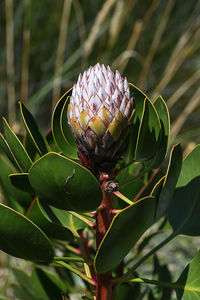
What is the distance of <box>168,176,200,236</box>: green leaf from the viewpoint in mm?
598

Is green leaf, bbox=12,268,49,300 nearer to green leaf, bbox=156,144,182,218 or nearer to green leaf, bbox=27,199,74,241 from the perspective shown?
green leaf, bbox=27,199,74,241

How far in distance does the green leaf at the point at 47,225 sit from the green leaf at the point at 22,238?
85 mm

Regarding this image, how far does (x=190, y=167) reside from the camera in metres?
0.60

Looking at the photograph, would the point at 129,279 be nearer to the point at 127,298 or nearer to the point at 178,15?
the point at 127,298

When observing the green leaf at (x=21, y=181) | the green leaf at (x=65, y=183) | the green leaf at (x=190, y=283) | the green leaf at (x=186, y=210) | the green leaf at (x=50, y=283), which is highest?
the green leaf at (x=21, y=181)

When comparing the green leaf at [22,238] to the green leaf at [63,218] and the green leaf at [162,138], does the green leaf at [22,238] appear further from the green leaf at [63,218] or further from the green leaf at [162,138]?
the green leaf at [162,138]

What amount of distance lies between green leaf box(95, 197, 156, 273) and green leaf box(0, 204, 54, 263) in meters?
0.08

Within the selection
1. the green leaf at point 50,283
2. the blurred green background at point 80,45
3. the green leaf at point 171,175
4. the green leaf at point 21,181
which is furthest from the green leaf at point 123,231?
the blurred green background at point 80,45

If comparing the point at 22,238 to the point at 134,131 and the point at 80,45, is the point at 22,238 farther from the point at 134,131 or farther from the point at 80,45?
the point at 80,45

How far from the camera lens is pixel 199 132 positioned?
194cm

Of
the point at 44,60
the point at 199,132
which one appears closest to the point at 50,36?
the point at 44,60

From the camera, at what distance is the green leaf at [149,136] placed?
0.56 m

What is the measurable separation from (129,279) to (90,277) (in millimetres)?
65

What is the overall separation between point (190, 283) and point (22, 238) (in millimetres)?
227
